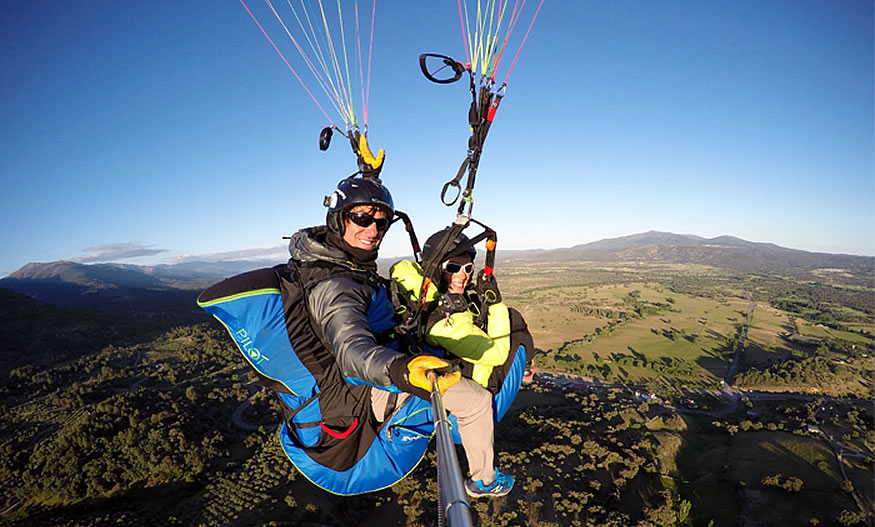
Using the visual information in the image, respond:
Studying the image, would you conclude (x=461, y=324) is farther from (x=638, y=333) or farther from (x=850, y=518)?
(x=638, y=333)

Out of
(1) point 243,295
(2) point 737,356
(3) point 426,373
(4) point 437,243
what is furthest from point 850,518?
(2) point 737,356

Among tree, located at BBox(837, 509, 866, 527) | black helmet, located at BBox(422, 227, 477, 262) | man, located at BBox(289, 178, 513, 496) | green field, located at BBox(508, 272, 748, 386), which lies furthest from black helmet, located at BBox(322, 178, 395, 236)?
green field, located at BBox(508, 272, 748, 386)

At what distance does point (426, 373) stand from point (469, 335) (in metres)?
1.64

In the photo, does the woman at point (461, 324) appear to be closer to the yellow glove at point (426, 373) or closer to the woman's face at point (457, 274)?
the woman's face at point (457, 274)

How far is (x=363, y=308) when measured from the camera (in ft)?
7.27

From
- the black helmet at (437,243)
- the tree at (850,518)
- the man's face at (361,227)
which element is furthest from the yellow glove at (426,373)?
the tree at (850,518)

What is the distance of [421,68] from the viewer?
2.97 meters

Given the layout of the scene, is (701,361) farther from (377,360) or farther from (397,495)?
(377,360)

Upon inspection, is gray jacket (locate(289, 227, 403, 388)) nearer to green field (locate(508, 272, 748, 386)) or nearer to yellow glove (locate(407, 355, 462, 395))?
yellow glove (locate(407, 355, 462, 395))

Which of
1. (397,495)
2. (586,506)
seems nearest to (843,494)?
(586,506)

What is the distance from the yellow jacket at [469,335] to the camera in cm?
323

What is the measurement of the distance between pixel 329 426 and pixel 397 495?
64.5 ft

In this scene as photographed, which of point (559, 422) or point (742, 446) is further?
point (559, 422)

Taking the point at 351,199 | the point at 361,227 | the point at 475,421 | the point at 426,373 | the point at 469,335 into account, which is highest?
the point at 351,199
